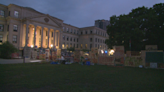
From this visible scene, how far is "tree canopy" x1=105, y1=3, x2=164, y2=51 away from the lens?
23.8m

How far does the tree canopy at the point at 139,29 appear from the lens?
23.8 m

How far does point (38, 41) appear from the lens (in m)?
43.5

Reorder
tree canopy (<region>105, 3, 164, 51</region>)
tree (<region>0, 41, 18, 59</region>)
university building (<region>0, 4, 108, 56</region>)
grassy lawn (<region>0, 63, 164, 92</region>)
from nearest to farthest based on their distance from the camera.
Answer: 1. grassy lawn (<region>0, 63, 164, 92</region>)
2. tree canopy (<region>105, 3, 164, 51</region>)
3. tree (<region>0, 41, 18, 59</region>)
4. university building (<region>0, 4, 108, 56</region>)

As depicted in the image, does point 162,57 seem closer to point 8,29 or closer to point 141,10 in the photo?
point 141,10

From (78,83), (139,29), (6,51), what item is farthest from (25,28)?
(78,83)

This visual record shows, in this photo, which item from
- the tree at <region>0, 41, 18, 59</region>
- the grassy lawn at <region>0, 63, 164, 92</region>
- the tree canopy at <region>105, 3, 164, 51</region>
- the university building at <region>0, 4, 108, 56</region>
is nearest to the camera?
the grassy lawn at <region>0, 63, 164, 92</region>

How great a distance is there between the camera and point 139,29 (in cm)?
2609

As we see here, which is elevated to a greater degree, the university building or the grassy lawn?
the university building

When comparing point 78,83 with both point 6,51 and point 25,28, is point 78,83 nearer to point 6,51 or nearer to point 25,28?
point 6,51

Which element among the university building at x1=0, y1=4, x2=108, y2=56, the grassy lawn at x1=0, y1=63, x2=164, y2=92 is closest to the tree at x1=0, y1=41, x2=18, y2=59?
the university building at x1=0, y1=4, x2=108, y2=56

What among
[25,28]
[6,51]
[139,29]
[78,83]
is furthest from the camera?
[25,28]

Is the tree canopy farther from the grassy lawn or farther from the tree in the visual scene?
the tree

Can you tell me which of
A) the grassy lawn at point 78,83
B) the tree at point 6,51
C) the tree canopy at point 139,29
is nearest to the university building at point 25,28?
the tree at point 6,51

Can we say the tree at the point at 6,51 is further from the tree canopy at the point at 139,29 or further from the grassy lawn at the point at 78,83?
the tree canopy at the point at 139,29
